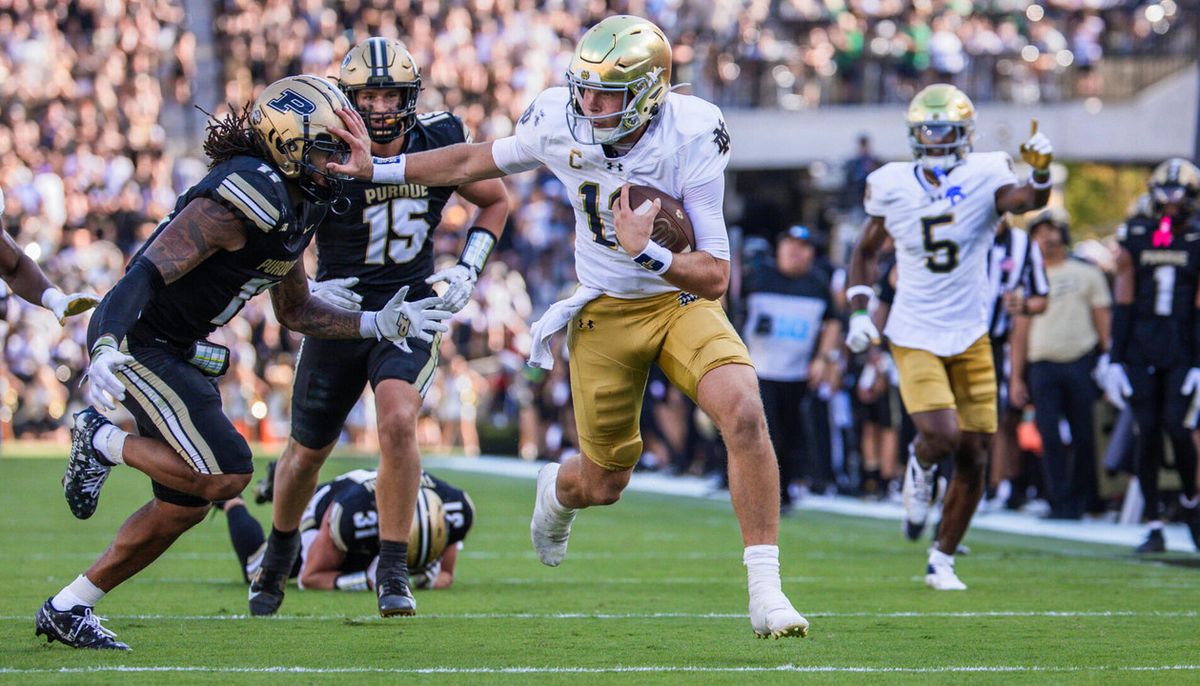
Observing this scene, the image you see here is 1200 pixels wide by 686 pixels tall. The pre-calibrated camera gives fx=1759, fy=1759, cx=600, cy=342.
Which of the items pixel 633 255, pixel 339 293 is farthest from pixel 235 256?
pixel 633 255

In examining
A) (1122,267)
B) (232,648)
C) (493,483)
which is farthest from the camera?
(493,483)

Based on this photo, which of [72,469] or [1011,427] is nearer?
[72,469]

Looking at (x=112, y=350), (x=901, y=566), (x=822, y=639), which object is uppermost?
(x=112, y=350)

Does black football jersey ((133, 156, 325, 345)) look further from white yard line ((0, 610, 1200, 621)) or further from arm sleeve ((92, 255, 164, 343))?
white yard line ((0, 610, 1200, 621))

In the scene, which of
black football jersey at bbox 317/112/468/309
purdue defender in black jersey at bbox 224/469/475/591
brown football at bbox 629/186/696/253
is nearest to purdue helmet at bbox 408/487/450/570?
purdue defender in black jersey at bbox 224/469/475/591

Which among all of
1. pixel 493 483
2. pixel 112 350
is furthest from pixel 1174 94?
pixel 112 350

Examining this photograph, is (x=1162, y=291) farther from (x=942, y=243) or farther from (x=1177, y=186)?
(x=942, y=243)

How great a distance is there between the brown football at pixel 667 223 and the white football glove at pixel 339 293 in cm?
144

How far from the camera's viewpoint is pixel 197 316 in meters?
5.64

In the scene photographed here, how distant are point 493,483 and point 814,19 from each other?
445 inches

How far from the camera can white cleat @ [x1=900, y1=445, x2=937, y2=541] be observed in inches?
338

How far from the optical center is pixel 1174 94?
74.9 feet

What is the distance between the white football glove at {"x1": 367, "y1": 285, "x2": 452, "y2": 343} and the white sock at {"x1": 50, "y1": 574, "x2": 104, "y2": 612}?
1.39 metres

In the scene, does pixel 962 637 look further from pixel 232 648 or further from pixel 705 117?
pixel 232 648
